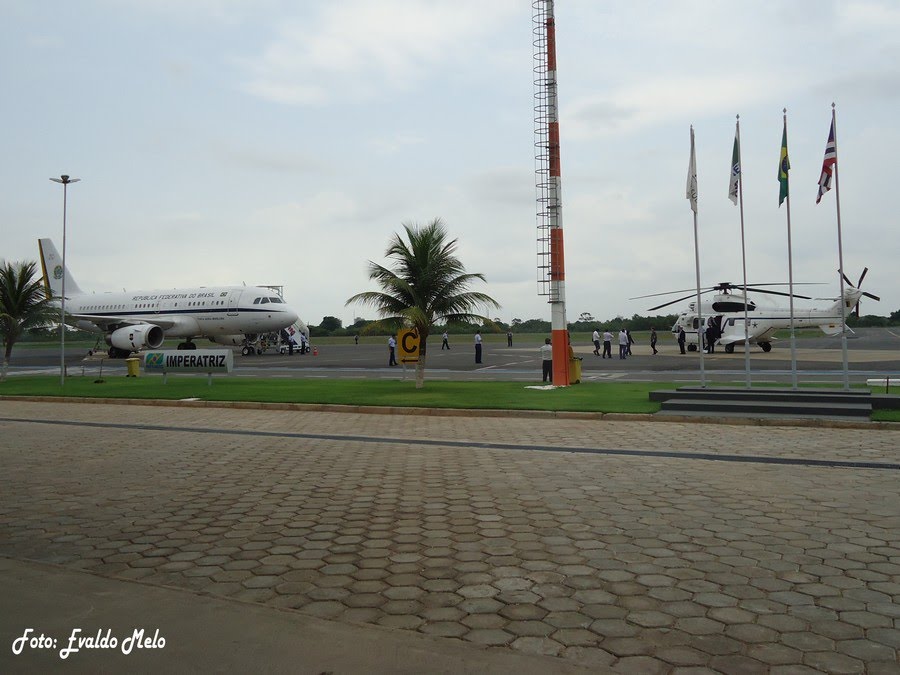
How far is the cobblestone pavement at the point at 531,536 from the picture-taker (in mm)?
3969

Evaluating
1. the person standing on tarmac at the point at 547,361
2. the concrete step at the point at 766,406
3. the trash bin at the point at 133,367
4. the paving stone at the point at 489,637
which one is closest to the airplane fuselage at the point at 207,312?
the trash bin at the point at 133,367

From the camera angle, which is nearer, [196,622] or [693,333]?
[196,622]

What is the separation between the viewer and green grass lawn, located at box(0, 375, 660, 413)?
16766 mm

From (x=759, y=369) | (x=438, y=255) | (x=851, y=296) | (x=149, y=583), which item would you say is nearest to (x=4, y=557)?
(x=149, y=583)

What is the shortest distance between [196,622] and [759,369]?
2542cm

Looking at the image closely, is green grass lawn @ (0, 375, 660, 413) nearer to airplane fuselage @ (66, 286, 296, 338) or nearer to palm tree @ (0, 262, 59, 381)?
palm tree @ (0, 262, 59, 381)

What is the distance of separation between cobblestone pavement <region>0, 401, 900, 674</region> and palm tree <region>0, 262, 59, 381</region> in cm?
2179

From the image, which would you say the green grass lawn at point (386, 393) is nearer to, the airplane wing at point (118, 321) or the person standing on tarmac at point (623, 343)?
the person standing on tarmac at point (623, 343)

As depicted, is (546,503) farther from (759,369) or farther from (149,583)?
(759,369)

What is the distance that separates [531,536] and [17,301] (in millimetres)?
30301

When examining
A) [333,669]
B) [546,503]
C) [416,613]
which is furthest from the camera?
[546,503]

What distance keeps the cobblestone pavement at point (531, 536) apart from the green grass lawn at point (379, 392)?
5.17 metres

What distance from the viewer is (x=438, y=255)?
75.4 feet

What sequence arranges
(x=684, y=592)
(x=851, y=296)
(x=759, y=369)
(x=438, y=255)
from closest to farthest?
(x=684, y=592) < (x=438, y=255) < (x=759, y=369) < (x=851, y=296)
